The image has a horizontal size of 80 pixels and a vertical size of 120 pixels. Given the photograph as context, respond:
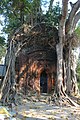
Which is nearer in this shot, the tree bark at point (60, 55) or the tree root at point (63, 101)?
the tree root at point (63, 101)

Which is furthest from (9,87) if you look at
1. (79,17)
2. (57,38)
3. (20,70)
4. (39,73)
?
(79,17)

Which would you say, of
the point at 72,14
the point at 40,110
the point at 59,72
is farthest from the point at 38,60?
the point at 40,110

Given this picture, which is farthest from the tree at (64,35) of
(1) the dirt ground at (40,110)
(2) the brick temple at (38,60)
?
(1) the dirt ground at (40,110)

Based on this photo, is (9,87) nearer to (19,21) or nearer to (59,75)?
(59,75)

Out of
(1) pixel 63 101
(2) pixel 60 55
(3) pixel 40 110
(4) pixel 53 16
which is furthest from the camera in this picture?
(4) pixel 53 16

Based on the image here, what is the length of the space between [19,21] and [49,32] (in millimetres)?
1758

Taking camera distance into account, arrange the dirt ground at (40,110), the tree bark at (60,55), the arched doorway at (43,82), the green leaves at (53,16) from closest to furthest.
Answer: the dirt ground at (40,110) → the tree bark at (60,55) → the green leaves at (53,16) → the arched doorway at (43,82)

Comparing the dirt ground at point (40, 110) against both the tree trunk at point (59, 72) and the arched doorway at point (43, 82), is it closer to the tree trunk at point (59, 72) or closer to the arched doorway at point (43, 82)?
the tree trunk at point (59, 72)

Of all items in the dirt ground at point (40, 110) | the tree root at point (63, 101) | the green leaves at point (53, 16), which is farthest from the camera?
the green leaves at point (53, 16)

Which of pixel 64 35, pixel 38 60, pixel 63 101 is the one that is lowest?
pixel 63 101

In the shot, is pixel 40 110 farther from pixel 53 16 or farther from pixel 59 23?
pixel 53 16

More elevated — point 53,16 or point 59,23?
point 53,16

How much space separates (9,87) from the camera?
1034 cm

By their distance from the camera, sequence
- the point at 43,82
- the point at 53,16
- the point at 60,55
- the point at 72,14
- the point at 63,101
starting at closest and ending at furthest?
the point at 63,101
the point at 72,14
the point at 60,55
the point at 53,16
the point at 43,82
